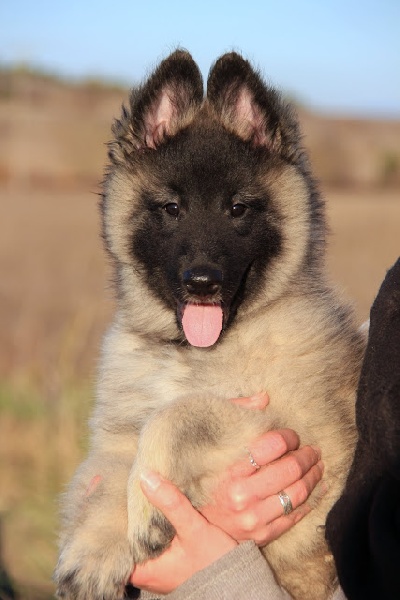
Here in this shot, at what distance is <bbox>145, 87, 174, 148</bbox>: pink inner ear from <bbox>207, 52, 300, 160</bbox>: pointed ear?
15cm

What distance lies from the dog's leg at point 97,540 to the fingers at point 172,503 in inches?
6.9

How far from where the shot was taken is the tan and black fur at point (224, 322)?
7.97 ft

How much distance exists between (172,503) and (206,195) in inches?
39.6

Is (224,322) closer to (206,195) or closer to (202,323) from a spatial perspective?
(202,323)

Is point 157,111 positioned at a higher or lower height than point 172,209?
higher

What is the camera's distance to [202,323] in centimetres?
279

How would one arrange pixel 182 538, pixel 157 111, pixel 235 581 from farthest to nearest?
1. pixel 157 111
2. pixel 182 538
3. pixel 235 581

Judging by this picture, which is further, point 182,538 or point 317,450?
point 317,450

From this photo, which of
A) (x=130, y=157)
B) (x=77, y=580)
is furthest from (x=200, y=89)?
(x=77, y=580)

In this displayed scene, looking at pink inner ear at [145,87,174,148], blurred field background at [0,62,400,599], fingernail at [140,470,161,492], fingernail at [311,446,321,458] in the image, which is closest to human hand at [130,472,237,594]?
fingernail at [140,470,161,492]

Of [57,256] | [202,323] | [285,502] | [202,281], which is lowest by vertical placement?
[57,256]

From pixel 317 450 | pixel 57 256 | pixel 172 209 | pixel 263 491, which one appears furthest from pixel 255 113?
pixel 57 256

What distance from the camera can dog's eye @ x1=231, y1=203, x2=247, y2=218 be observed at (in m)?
2.84

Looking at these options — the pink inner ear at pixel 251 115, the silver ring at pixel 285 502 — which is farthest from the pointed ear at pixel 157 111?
the silver ring at pixel 285 502
